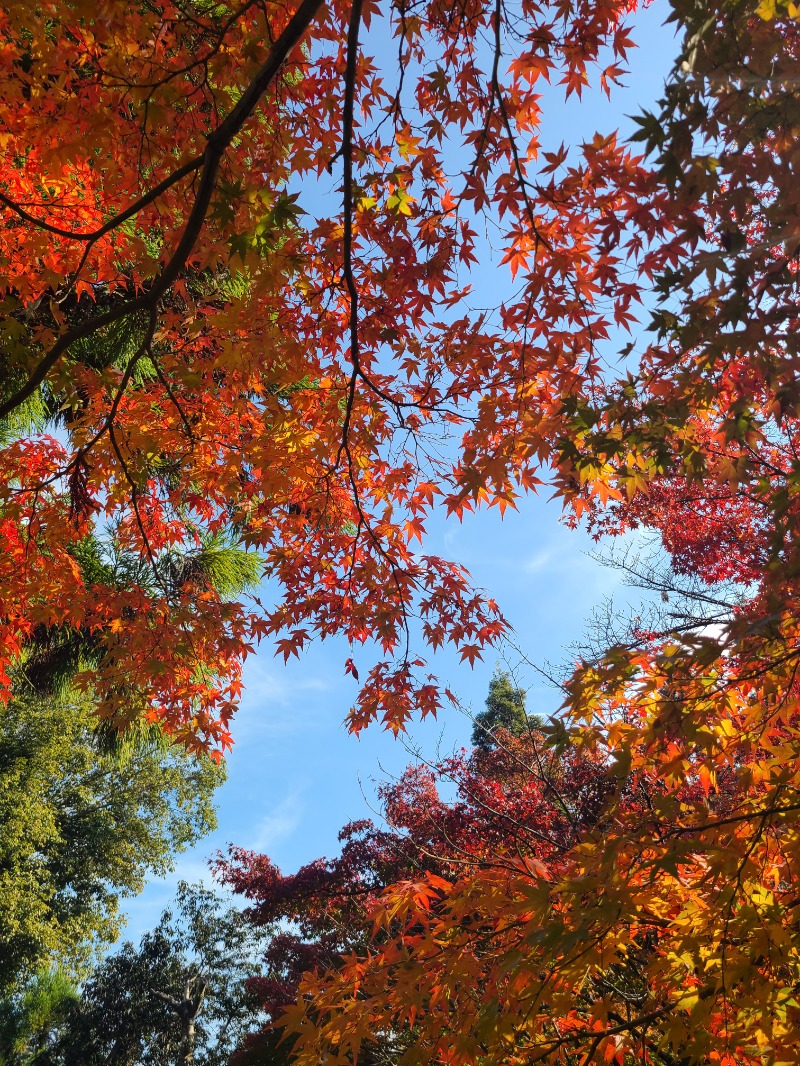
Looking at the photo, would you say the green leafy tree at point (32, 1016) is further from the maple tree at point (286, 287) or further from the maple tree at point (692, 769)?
the maple tree at point (692, 769)

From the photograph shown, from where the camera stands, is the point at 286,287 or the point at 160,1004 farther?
the point at 160,1004

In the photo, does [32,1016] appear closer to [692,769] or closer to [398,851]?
[398,851]

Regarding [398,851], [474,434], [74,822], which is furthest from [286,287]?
[74,822]

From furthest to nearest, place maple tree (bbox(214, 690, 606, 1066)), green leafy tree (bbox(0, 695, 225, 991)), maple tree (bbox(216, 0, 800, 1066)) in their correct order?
1. green leafy tree (bbox(0, 695, 225, 991))
2. maple tree (bbox(214, 690, 606, 1066))
3. maple tree (bbox(216, 0, 800, 1066))

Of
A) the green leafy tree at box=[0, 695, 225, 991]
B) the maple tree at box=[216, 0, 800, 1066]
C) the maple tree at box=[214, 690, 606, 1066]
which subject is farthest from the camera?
the green leafy tree at box=[0, 695, 225, 991]

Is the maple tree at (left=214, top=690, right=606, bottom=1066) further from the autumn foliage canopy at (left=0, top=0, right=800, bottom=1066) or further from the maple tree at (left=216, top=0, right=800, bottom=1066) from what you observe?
the maple tree at (left=216, top=0, right=800, bottom=1066)

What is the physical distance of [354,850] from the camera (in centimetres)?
846

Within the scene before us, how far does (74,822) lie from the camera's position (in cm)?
1564

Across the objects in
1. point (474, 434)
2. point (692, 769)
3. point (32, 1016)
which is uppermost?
point (474, 434)

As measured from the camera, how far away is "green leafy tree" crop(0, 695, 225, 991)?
42.4 ft

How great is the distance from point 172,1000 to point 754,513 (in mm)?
14712

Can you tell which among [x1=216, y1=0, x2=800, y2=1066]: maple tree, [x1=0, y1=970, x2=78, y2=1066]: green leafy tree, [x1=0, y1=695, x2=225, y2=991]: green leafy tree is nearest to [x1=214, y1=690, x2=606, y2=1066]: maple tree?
[x1=216, y1=0, x2=800, y2=1066]: maple tree

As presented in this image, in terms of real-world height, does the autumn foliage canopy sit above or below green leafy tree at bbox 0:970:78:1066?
above

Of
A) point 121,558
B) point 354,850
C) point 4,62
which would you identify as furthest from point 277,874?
point 4,62
